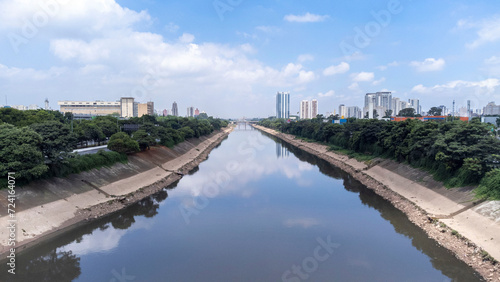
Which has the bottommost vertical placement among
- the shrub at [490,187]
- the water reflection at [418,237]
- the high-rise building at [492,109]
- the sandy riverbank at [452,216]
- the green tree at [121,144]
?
the water reflection at [418,237]

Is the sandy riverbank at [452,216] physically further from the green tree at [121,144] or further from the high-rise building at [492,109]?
the high-rise building at [492,109]

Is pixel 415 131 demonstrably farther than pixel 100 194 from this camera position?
Yes

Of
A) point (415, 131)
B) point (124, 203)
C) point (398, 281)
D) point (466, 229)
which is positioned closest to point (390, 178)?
point (415, 131)

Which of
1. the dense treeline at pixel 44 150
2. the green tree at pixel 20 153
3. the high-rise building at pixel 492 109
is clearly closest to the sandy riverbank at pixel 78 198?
the dense treeline at pixel 44 150

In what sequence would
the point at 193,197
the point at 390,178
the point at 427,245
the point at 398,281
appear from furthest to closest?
1. the point at 390,178
2. the point at 193,197
3. the point at 427,245
4. the point at 398,281

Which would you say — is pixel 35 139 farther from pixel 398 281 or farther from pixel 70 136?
pixel 398 281
